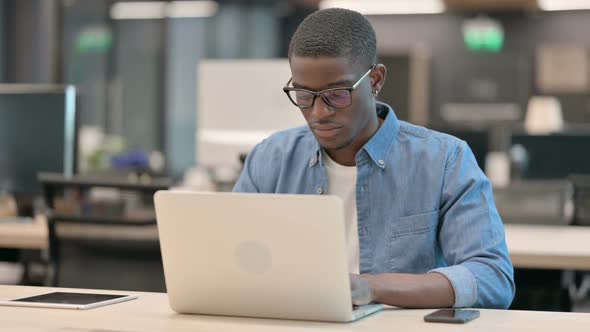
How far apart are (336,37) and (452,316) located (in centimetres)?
64

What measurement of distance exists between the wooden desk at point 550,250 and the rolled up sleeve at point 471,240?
1039mm

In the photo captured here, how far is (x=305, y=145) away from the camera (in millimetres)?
2445

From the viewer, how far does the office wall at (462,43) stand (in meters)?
11.2

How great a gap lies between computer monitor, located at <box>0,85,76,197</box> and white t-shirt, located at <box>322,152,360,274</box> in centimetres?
197

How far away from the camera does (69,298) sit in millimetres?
2127

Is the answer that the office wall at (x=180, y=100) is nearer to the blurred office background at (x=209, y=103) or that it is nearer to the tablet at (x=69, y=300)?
the blurred office background at (x=209, y=103)

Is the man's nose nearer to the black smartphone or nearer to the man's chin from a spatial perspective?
the man's chin

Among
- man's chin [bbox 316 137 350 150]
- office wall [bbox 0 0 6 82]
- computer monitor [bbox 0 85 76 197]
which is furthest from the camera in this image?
office wall [bbox 0 0 6 82]

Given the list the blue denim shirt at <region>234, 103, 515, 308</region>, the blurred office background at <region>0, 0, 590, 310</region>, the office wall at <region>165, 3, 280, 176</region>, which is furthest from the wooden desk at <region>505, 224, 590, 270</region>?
the office wall at <region>165, 3, 280, 176</region>

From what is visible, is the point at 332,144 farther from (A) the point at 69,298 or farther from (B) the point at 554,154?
(B) the point at 554,154

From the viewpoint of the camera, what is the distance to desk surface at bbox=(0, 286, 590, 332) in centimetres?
181

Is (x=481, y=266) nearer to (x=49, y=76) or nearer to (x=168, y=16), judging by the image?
(x=49, y=76)

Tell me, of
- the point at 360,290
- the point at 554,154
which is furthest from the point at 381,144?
the point at 554,154

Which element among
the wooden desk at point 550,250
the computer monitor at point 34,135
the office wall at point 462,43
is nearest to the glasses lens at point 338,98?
the wooden desk at point 550,250
